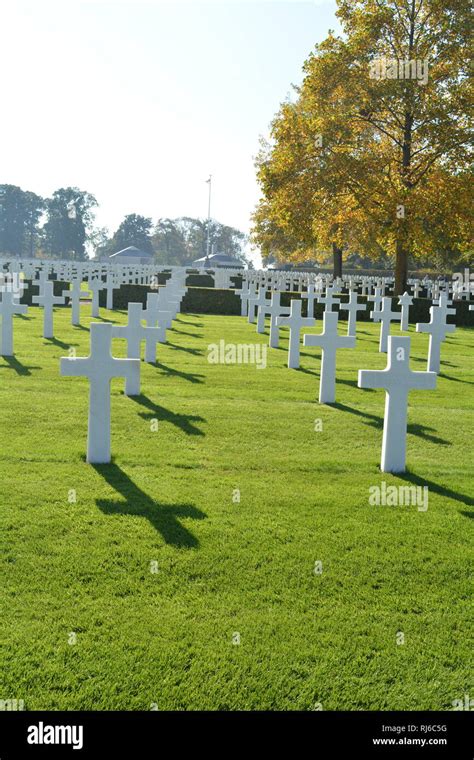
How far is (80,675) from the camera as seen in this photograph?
3131 mm

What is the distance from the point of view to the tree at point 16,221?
126438mm

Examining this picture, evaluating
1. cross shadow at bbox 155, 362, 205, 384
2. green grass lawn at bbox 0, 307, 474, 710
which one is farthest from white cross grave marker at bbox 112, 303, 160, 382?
green grass lawn at bbox 0, 307, 474, 710

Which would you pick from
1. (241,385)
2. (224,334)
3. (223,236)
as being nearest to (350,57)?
(224,334)

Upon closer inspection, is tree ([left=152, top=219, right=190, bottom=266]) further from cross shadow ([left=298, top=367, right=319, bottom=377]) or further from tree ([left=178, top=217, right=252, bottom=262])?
cross shadow ([left=298, top=367, right=319, bottom=377])

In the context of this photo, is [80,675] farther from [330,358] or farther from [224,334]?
[224,334]

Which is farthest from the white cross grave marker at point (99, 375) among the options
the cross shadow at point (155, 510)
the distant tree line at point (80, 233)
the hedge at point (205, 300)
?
the distant tree line at point (80, 233)

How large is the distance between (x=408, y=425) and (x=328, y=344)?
1.43 metres

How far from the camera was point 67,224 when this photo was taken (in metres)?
123

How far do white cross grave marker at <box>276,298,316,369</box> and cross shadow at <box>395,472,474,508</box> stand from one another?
535 centimetres

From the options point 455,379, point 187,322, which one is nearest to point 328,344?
point 455,379

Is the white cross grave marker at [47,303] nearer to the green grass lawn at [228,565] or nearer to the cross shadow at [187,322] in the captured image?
the cross shadow at [187,322]

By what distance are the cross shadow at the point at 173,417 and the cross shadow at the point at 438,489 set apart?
2.14 meters
